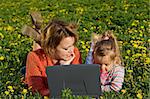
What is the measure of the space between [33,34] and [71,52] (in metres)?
0.89

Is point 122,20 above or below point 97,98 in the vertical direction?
above

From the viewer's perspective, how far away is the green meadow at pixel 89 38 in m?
4.81

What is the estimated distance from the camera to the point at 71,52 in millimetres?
4488

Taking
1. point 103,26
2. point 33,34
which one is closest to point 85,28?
point 103,26

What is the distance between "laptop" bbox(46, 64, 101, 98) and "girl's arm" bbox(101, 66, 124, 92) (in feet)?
1.94

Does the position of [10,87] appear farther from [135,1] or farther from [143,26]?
[135,1]

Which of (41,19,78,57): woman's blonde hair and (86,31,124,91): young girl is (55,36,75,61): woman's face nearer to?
(41,19,78,57): woman's blonde hair

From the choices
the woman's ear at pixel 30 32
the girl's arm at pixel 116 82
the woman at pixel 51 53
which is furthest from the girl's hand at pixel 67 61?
the woman's ear at pixel 30 32

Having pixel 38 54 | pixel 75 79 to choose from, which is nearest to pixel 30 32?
pixel 38 54

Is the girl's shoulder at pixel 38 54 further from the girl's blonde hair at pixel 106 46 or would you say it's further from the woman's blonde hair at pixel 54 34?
the girl's blonde hair at pixel 106 46

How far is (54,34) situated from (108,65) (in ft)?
2.22

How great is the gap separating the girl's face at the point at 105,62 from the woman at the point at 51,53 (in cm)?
26

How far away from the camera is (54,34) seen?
448 centimetres

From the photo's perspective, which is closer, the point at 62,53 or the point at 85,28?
the point at 62,53
